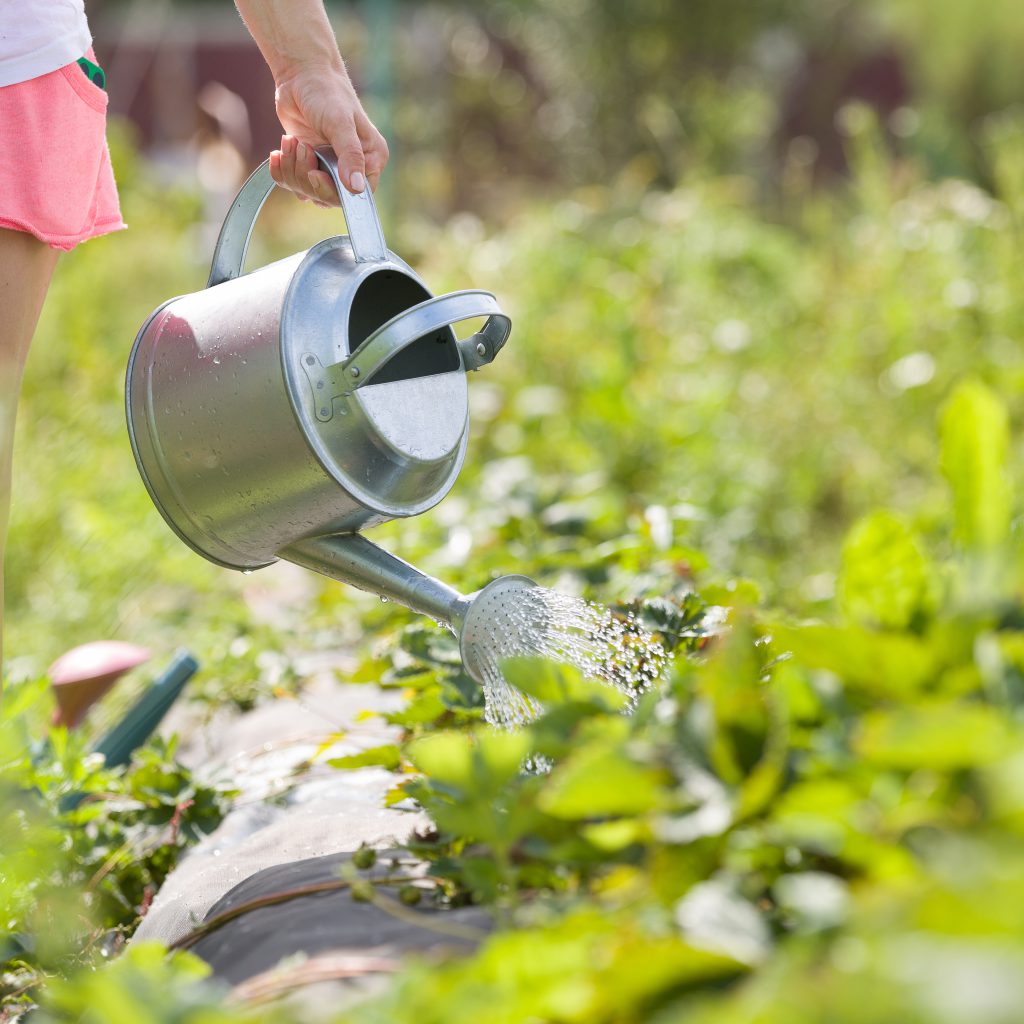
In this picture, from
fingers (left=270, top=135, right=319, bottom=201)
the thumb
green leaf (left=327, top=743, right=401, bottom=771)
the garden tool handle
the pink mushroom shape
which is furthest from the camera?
the pink mushroom shape

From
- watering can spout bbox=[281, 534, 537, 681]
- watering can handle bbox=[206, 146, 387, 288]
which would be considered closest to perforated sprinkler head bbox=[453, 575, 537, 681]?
watering can spout bbox=[281, 534, 537, 681]

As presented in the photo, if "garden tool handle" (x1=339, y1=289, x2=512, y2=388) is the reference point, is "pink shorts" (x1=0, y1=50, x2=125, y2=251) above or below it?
above

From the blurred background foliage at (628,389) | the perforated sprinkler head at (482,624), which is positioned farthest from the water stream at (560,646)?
the blurred background foliage at (628,389)

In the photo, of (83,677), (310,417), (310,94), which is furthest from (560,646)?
(83,677)

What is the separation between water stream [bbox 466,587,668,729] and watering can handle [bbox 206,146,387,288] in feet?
1.30

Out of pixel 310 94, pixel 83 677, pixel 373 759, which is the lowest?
pixel 373 759

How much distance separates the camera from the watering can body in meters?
1.32

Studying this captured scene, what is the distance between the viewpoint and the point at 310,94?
152cm

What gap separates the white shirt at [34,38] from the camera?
139 cm

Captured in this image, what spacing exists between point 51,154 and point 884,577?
3.36 feet

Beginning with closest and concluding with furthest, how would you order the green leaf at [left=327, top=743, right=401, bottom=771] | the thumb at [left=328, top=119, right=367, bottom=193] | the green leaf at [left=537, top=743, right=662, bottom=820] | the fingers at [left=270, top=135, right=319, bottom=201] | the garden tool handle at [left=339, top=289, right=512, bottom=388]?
the green leaf at [left=537, top=743, right=662, bottom=820] → the garden tool handle at [left=339, top=289, right=512, bottom=388] → the green leaf at [left=327, top=743, right=401, bottom=771] → the thumb at [left=328, top=119, right=367, bottom=193] → the fingers at [left=270, top=135, right=319, bottom=201]

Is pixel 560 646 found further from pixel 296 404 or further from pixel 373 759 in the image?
pixel 296 404

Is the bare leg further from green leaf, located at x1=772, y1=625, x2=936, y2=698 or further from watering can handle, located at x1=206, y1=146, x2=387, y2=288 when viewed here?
green leaf, located at x1=772, y1=625, x2=936, y2=698

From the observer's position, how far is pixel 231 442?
4.45 ft
